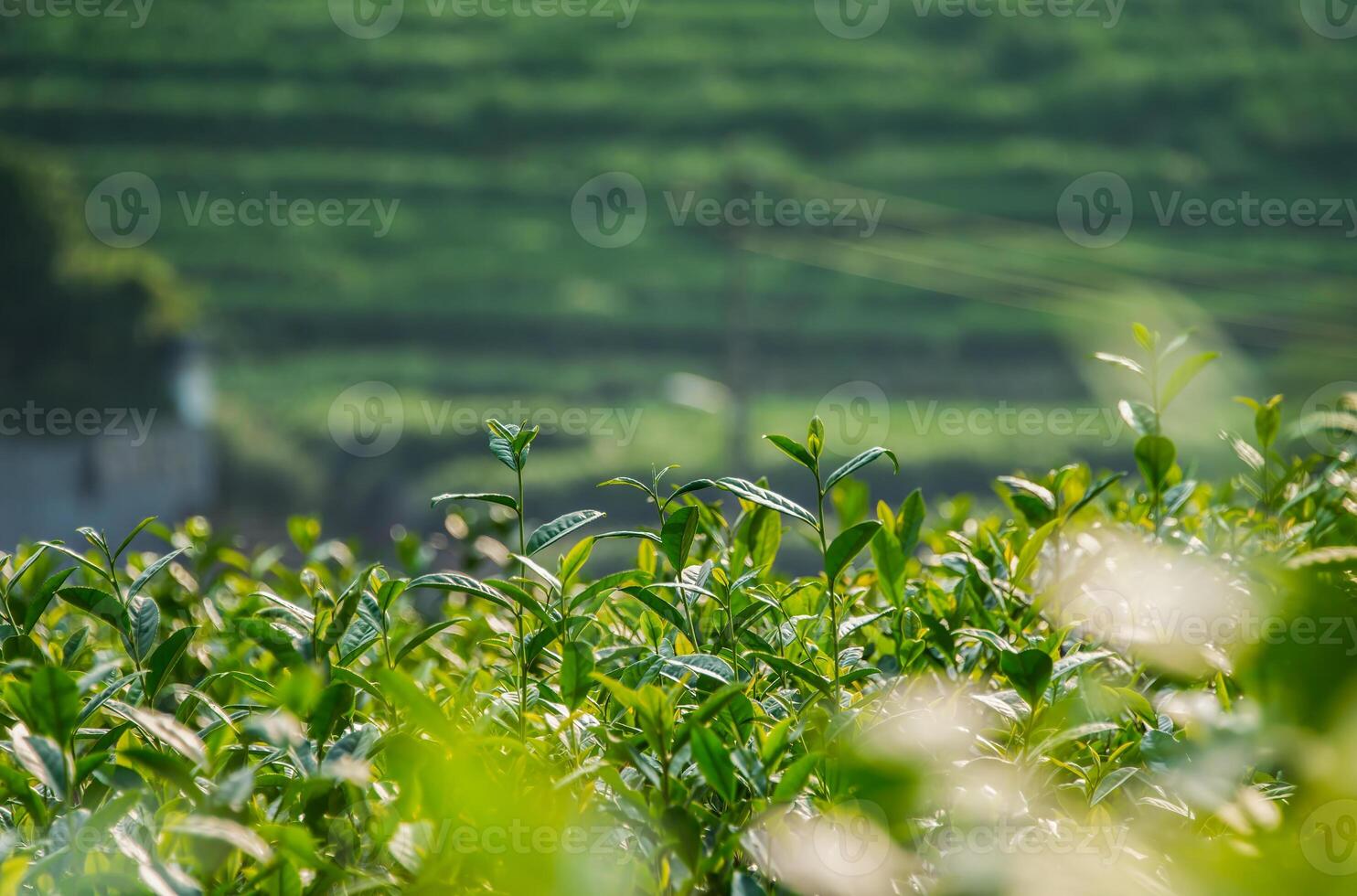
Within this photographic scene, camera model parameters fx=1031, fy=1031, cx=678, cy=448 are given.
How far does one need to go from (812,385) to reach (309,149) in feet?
17.7

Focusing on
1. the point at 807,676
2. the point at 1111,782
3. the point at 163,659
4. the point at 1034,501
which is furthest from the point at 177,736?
the point at 1034,501

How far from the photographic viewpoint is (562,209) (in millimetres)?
9539

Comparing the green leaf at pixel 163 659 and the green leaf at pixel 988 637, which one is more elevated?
the green leaf at pixel 988 637

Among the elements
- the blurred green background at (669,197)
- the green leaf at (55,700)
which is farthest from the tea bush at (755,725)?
the blurred green background at (669,197)

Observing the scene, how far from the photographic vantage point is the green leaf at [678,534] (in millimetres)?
536

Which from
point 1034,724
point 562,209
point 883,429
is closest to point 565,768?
point 1034,724

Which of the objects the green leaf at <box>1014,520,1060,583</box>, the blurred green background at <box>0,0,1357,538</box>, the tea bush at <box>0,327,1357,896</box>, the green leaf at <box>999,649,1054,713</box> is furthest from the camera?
the blurred green background at <box>0,0,1357,538</box>

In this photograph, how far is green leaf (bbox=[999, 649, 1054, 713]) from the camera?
46 centimetres

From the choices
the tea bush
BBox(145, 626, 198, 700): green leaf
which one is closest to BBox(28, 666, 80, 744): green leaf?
the tea bush

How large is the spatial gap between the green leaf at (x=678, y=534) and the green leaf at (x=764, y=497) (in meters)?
0.03

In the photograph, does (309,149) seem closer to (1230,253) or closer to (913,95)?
(913,95)

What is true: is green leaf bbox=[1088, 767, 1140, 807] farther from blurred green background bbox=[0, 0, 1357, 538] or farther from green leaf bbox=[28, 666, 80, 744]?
blurred green background bbox=[0, 0, 1357, 538]

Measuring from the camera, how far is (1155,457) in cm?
69

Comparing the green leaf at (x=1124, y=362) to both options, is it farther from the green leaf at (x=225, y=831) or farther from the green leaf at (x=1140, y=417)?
the green leaf at (x=225, y=831)
